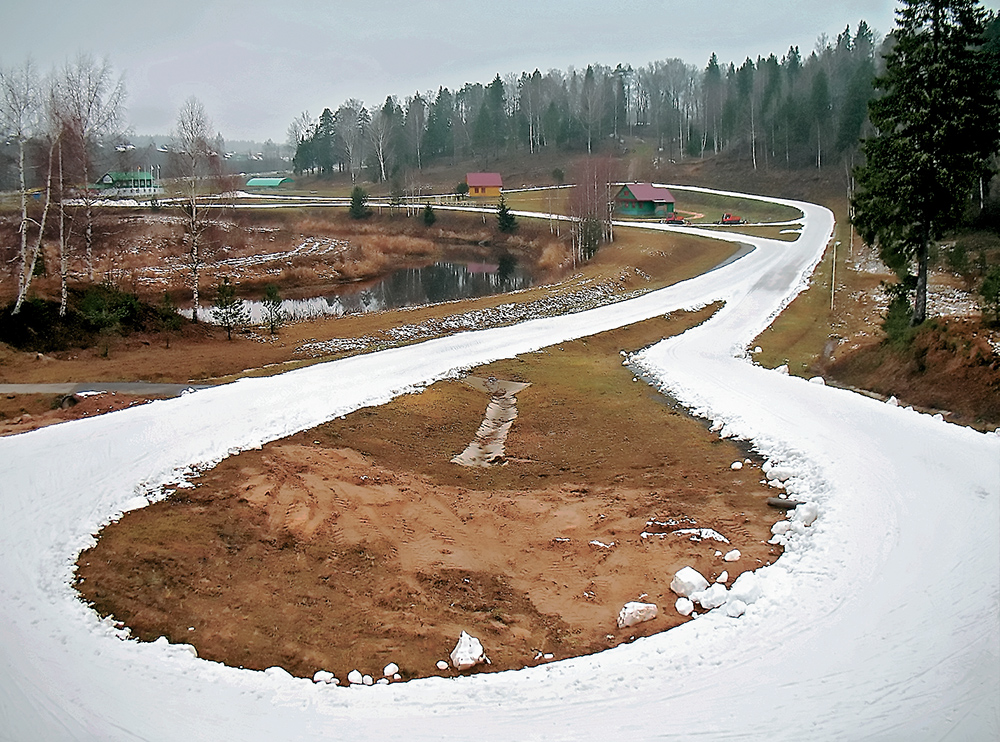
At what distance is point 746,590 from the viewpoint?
9.61 m

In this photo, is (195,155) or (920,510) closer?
(920,510)

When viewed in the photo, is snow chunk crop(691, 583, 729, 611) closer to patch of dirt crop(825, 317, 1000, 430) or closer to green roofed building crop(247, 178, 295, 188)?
patch of dirt crop(825, 317, 1000, 430)

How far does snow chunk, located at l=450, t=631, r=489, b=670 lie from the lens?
8.34 meters

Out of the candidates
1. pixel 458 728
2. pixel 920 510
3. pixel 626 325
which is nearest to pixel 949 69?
pixel 626 325

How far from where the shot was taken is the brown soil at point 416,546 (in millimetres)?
8914

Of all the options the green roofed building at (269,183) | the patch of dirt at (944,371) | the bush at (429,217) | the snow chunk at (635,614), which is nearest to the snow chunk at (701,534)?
the snow chunk at (635,614)

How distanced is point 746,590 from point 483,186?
8922 cm

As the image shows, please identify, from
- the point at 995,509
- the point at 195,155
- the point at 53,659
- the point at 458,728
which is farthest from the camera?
the point at 195,155

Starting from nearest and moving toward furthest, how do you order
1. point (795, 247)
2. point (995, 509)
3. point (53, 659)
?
point (53, 659) → point (995, 509) → point (795, 247)

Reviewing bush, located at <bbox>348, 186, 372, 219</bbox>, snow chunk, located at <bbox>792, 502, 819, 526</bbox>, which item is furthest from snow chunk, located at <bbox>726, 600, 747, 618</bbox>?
bush, located at <bbox>348, 186, 372, 219</bbox>

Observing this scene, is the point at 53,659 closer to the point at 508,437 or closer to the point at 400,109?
the point at 508,437

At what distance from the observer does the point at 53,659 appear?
825cm

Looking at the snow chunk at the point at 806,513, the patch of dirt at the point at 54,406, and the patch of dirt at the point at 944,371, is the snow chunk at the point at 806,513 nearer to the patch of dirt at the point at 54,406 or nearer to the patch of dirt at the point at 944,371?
the patch of dirt at the point at 944,371

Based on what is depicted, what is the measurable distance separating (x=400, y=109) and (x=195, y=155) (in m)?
115
